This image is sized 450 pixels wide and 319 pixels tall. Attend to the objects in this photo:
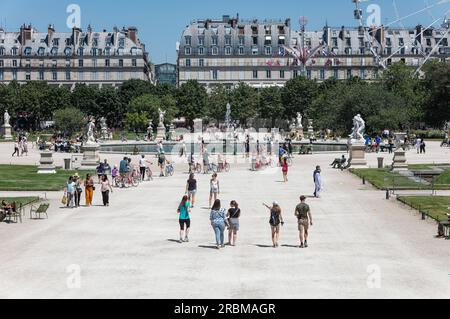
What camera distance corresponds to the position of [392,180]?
48.1m

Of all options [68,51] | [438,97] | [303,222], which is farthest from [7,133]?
[303,222]

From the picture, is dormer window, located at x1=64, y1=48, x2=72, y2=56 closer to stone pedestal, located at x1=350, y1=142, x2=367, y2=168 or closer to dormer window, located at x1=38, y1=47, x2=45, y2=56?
dormer window, located at x1=38, y1=47, x2=45, y2=56

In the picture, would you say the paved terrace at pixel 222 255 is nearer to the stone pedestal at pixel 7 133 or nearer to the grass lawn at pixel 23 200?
the grass lawn at pixel 23 200

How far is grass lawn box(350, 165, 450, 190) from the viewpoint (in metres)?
45.5

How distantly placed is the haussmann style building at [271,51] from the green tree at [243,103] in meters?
18.5

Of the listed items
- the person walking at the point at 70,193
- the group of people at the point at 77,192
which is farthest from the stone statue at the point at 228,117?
the person walking at the point at 70,193

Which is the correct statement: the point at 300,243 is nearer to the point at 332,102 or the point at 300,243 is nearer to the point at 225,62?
the point at 332,102

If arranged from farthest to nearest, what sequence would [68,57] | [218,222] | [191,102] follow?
1. [68,57]
2. [191,102]
3. [218,222]

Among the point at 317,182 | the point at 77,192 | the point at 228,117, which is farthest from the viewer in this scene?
the point at 228,117

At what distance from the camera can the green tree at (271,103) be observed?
160 m

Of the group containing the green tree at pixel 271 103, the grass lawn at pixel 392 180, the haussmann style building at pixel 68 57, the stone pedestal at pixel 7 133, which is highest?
the haussmann style building at pixel 68 57

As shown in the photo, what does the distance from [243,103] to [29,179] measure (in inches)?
4482

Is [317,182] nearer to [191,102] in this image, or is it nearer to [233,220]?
[233,220]

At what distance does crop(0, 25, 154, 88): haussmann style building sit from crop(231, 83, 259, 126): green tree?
89.9 feet
